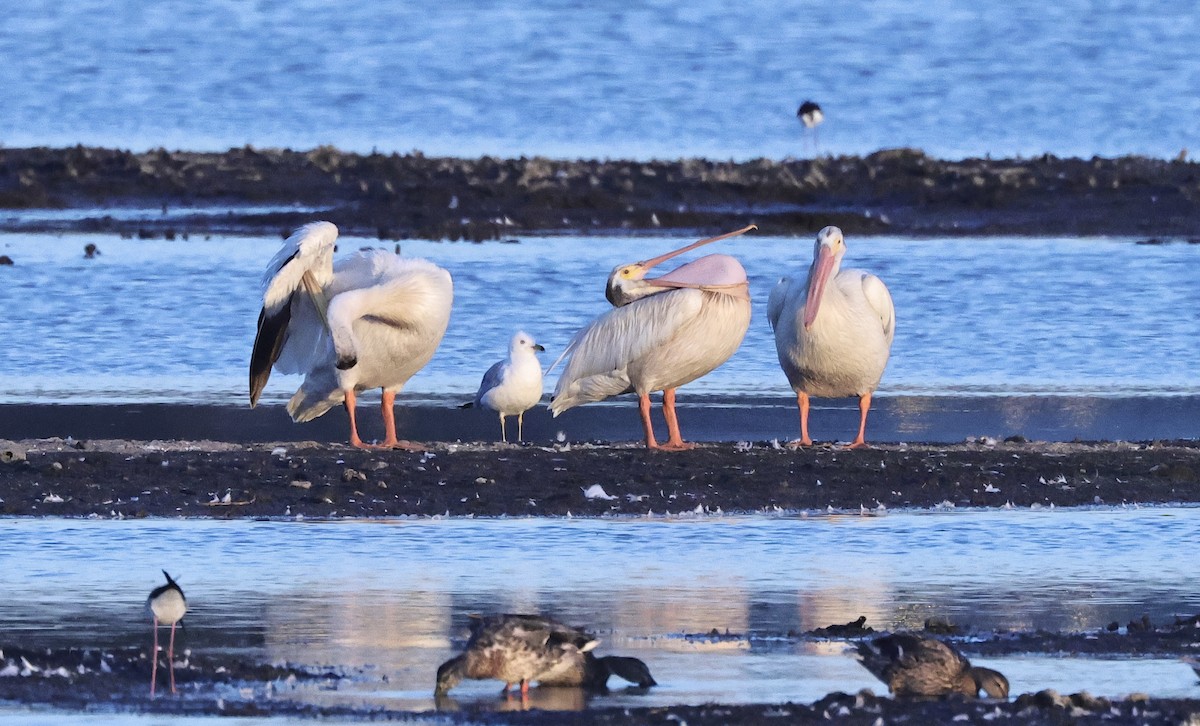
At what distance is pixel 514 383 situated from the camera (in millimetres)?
11320

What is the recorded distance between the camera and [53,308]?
15805mm

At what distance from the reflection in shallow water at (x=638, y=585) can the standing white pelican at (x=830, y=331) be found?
175 centimetres

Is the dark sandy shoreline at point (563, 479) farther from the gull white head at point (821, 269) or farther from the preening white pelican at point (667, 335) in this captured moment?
the gull white head at point (821, 269)

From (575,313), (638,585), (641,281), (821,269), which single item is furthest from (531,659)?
(575,313)

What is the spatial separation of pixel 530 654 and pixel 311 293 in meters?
5.45

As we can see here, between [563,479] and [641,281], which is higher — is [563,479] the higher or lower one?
the lower one

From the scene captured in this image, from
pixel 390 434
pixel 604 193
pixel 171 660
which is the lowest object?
pixel 390 434

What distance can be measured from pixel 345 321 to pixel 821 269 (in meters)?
2.14

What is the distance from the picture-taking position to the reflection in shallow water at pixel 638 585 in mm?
6312

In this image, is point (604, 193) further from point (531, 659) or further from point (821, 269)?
point (531, 659)

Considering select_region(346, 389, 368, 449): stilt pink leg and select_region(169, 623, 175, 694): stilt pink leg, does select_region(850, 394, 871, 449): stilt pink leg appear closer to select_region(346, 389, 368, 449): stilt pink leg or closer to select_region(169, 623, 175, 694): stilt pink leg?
select_region(346, 389, 368, 449): stilt pink leg

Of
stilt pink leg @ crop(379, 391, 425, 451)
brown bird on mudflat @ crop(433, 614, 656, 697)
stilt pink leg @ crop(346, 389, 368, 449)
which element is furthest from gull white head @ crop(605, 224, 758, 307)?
brown bird on mudflat @ crop(433, 614, 656, 697)

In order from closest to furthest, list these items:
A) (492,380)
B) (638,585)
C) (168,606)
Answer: (168,606)
(638,585)
(492,380)

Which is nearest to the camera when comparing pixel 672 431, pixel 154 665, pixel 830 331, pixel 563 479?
pixel 154 665
